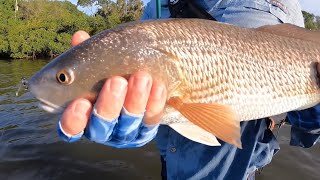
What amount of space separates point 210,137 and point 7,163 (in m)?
5.16

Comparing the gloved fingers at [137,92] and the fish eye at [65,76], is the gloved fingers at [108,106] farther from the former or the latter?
the fish eye at [65,76]

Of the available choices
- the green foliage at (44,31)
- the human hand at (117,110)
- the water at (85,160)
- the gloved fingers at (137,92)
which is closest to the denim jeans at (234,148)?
the human hand at (117,110)

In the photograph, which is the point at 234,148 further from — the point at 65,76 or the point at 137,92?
the point at 65,76

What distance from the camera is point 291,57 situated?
1.93 meters

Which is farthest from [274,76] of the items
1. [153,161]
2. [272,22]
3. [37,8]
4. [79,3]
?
[79,3]

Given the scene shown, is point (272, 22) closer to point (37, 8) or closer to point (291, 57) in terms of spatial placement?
point (291, 57)

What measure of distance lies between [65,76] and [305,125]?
152 cm

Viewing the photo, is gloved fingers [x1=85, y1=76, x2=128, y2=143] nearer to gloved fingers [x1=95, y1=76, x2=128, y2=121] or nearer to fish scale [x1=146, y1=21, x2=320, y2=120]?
gloved fingers [x1=95, y1=76, x2=128, y2=121]

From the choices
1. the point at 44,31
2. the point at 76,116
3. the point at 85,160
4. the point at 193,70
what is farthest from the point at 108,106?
the point at 44,31

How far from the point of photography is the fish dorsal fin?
1.89 metres

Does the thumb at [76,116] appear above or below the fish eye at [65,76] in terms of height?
below

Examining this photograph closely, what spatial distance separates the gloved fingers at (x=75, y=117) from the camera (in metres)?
1.48

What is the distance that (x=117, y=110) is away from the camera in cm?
151

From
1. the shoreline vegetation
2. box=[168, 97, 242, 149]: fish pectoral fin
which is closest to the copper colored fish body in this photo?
box=[168, 97, 242, 149]: fish pectoral fin
